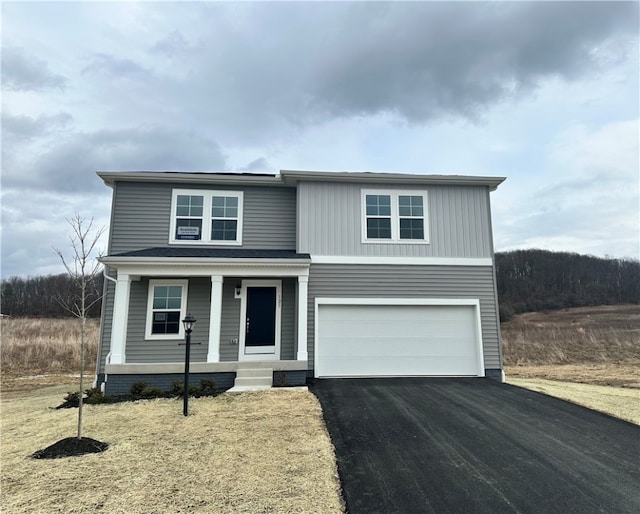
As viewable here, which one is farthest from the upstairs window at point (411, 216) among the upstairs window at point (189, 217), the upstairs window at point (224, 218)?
the upstairs window at point (189, 217)

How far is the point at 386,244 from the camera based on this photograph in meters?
10.2

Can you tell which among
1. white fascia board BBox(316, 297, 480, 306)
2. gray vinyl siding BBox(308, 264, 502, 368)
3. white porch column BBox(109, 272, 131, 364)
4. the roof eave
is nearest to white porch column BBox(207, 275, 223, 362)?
the roof eave

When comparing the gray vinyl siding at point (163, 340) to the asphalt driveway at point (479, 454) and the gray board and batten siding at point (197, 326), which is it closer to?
the gray board and batten siding at point (197, 326)

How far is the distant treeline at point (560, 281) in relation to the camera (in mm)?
49562

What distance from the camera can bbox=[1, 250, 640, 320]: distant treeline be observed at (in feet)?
139

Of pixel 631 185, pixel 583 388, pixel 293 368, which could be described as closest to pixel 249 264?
pixel 293 368

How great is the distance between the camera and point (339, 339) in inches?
380

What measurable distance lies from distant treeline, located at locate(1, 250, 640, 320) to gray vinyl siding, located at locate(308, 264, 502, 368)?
36.3 metres

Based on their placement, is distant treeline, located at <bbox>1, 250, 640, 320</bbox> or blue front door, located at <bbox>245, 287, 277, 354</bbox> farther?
distant treeline, located at <bbox>1, 250, 640, 320</bbox>

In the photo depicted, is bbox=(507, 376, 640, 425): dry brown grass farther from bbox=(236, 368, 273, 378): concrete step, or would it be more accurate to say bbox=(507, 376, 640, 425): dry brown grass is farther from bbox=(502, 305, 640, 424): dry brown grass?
bbox=(236, 368, 273, 378): concrete step

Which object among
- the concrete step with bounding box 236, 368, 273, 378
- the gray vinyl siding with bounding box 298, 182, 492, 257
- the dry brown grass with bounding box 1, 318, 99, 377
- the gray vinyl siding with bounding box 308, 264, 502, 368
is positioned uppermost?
the gray vinyl siding with bounding box 298, 182, 492, 257

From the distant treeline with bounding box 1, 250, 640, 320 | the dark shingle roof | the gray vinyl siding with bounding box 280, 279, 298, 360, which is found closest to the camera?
the dark shingle roof

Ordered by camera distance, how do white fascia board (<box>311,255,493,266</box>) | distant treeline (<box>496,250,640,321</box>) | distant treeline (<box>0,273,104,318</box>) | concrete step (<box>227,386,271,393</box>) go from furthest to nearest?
distant treeline (<box>496,250,640,321</box>)
distant treeline (<box>0,273,104,318</box>)
white fascia board (<box>311,255,493,266</box>)
concrete step (<box>227,386,271,393</box>)

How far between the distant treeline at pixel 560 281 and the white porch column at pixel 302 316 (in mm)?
40681
